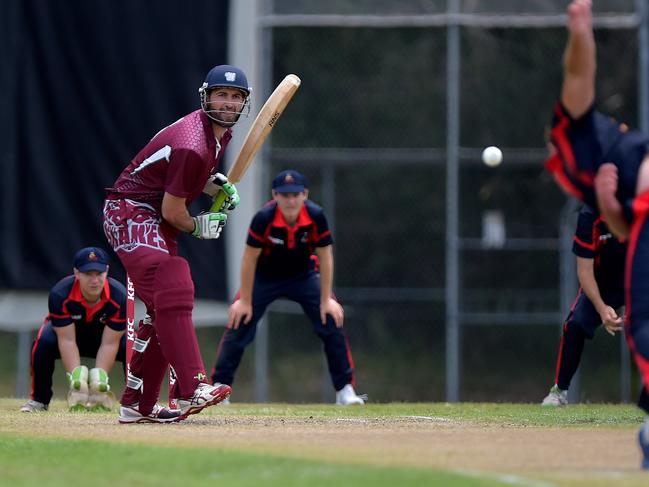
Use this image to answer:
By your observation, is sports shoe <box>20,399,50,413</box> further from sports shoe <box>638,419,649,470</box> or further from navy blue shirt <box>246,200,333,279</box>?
sports shoe <box>638,419,649,470</box>

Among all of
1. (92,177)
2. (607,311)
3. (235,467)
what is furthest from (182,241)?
(235,467)

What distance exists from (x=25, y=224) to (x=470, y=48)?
21.4 feet

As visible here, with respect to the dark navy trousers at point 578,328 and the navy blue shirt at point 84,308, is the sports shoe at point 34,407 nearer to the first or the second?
the navy blue shirt at point 84,308

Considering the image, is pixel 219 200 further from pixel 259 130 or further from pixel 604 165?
pixel 604 165

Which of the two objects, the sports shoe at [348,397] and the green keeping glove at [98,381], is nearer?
the green keeping glove at [98,381]

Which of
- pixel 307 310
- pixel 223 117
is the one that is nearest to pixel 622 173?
pixel 223 117

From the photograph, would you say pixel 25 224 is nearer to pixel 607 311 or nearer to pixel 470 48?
pixel 470 48

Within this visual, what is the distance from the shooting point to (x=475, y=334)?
61.7ft

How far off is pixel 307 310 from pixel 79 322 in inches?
83.4

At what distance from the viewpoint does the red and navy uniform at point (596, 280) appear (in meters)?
10.6

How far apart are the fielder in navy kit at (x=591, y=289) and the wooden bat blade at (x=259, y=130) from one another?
2535mm

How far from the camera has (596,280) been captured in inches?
434

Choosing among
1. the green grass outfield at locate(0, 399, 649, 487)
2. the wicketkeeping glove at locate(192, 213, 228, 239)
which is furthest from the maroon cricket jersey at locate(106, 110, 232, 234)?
the green grass outfield at locate(0, 399, 649, 487)

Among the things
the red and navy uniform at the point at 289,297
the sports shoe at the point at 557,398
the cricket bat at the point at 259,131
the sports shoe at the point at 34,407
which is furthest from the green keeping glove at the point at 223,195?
the sports shoe at the point at 557,398
